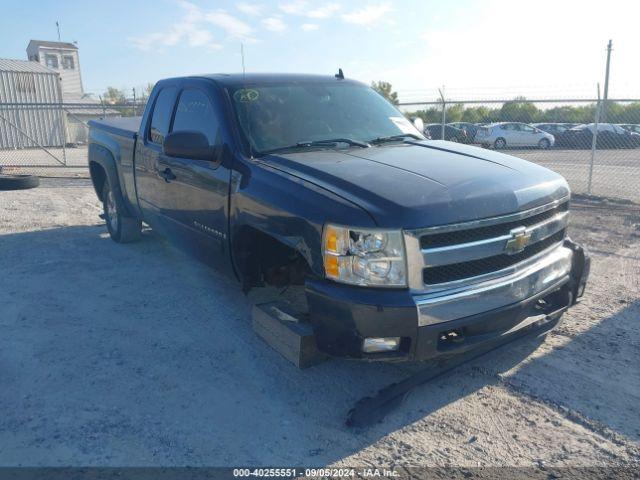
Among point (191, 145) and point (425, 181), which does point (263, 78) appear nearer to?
point (191, 145)

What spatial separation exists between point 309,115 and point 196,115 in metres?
0.98

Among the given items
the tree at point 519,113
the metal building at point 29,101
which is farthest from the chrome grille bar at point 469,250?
the tree at point 519,113

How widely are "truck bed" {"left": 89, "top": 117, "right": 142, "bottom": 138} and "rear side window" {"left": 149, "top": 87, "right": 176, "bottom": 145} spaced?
1.54 feet

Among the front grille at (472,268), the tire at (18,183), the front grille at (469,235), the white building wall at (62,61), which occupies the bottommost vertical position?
the tire at (18,183)

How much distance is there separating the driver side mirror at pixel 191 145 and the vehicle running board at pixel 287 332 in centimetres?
117

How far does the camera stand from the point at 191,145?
3.71 m

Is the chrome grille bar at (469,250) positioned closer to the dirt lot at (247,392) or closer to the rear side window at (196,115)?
the dirt lot at (247,392)

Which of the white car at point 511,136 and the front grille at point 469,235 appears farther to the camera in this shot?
the white car at point 511,136

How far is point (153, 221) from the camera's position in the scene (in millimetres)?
5270

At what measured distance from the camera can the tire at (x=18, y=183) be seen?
1047cm

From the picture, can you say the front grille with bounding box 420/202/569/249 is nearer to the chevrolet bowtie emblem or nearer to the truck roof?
the chevrolet bowtie emblem

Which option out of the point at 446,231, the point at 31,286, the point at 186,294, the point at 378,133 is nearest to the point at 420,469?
the point at 446,231

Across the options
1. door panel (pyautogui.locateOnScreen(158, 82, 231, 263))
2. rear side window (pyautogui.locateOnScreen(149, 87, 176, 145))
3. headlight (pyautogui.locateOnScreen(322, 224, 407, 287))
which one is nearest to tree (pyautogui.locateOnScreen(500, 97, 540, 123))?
rear side window (pyautogui.locateOnScreen(149, 87, 176, 145))

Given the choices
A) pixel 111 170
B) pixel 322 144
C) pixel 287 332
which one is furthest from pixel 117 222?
pixel 287 332
